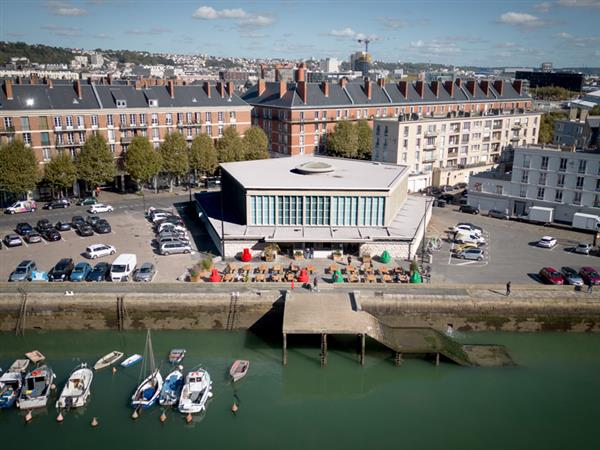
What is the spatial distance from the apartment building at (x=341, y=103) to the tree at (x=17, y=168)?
34.5 meters

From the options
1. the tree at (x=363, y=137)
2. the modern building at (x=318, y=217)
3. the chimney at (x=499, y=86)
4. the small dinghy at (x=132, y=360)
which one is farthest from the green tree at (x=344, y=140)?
the small dinghy at (x=132, y=360)

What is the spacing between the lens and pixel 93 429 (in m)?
25.1

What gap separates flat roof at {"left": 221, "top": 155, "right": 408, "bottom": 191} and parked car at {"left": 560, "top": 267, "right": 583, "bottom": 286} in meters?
14.5

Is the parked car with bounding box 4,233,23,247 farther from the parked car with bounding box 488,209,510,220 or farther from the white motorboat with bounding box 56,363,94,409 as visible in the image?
the parked car with bounding box 488,209,510,220

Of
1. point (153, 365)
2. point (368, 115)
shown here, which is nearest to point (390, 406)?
point (153, 365)

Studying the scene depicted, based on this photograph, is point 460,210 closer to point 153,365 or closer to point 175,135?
point 175,135

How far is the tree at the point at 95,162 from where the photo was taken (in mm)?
58750

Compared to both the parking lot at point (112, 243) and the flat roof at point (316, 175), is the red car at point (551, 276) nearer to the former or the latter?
the flat roof at point (316, 175)

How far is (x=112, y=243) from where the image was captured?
44.8 metres

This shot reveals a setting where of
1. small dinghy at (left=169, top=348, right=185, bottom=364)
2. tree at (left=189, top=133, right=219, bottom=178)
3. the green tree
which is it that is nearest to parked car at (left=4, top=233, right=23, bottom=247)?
small dinghy at (left=169, top=348, right=185, bottom=364)

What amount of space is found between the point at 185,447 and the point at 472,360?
1723 cm

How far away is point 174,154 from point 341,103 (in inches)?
1120

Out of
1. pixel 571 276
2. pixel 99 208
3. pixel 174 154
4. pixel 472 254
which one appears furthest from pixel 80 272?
pixel 571 276

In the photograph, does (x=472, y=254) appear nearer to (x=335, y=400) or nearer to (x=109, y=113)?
(x=335, y=400)
